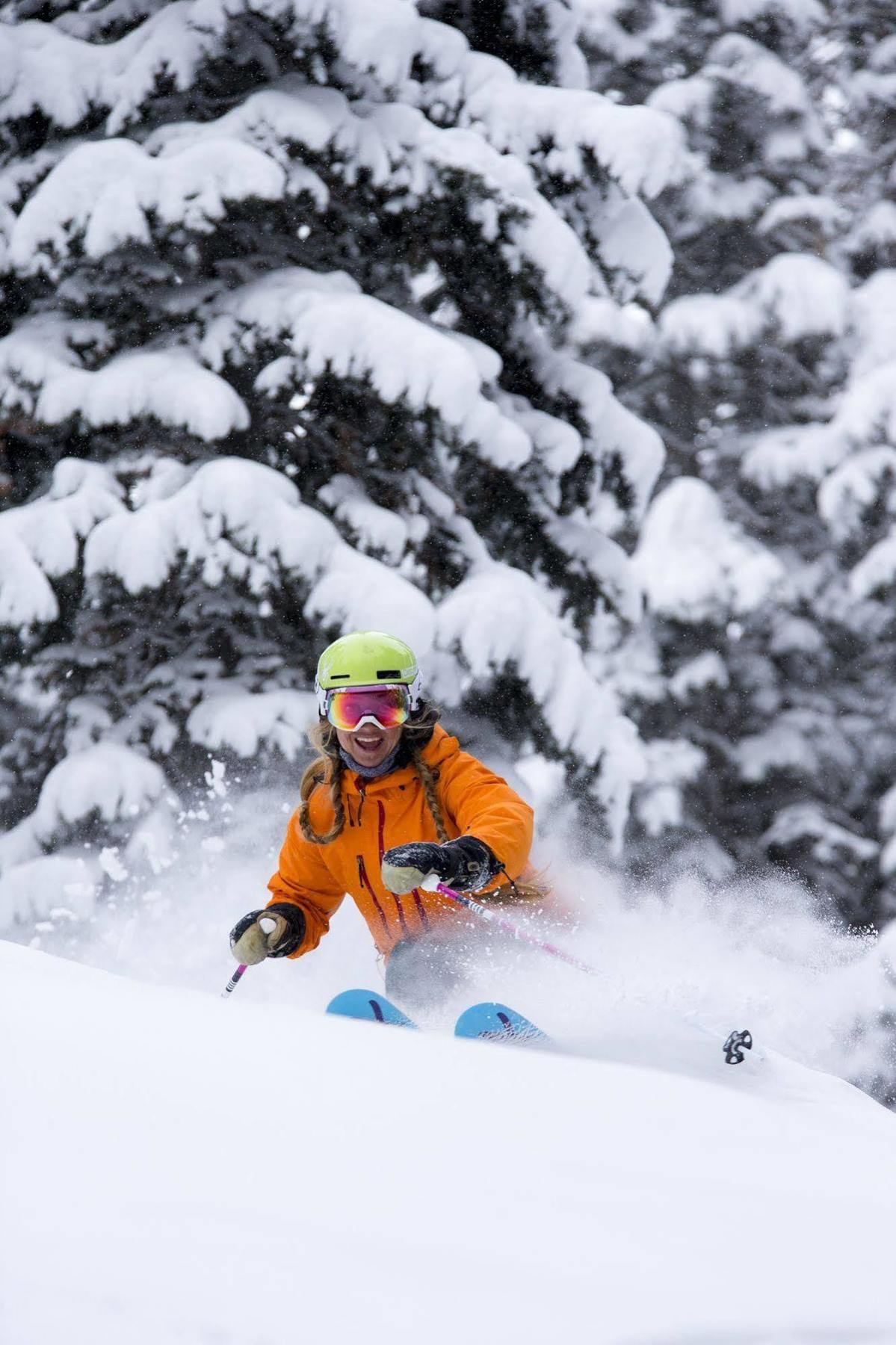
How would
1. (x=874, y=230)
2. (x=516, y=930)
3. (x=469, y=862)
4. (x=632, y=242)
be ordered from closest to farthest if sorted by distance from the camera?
(x=469, y=862) → (x=516, y=930) → (x=632, y=242) → (x=874, y=230)

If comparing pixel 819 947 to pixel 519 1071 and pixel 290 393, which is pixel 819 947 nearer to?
pixel 290 393

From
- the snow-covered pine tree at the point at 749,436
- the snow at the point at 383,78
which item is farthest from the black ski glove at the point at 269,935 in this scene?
the snow-covered pine tree at the point at 749,436

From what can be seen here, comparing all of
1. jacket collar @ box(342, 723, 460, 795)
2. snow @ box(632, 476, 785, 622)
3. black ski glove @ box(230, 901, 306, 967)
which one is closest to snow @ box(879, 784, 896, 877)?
snow @ box(632, 476, 785, 622)

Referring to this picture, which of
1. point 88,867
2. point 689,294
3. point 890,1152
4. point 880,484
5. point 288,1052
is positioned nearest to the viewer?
point 288,1052

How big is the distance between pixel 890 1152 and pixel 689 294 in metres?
12.3

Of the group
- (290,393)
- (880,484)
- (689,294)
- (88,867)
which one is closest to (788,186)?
(689,294)

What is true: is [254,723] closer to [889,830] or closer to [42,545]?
[42,545]

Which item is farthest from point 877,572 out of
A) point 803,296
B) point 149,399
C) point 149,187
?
point 149,187

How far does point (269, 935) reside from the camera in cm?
436

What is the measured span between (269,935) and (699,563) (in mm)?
9641

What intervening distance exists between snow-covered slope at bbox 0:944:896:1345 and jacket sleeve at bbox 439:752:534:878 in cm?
119

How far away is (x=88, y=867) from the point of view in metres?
6.66

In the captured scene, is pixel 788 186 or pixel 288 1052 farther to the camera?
pixel 788 186

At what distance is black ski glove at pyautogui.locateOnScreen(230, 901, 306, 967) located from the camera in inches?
169
